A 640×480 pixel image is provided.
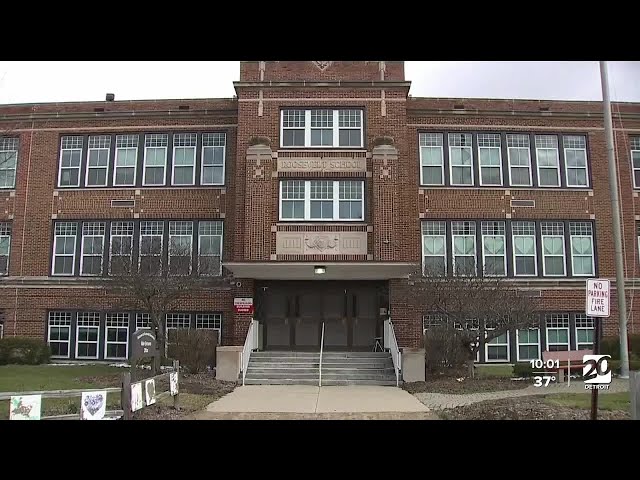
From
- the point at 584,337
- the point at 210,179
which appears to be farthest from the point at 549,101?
the point at 210,179

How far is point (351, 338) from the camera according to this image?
69.6 feet

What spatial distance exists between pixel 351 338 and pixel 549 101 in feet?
39.2

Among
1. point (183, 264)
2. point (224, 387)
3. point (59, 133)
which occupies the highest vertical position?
point (59, 133)

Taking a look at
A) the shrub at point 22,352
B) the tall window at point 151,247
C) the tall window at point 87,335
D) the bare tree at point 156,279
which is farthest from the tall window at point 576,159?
the shrub at point 22,352

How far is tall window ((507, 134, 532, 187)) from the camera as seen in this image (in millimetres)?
22703

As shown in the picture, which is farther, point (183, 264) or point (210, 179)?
point (210, 179)

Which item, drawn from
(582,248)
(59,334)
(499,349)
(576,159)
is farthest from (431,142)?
(59,334)

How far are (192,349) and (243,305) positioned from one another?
3080 millimetres

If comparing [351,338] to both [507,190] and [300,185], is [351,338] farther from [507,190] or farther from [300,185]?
[507,190]

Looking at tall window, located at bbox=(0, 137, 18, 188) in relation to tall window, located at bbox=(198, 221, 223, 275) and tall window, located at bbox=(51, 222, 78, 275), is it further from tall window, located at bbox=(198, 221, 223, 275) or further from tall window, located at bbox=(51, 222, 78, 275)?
tall window, located at bbox=(198, 221, 223, 275)

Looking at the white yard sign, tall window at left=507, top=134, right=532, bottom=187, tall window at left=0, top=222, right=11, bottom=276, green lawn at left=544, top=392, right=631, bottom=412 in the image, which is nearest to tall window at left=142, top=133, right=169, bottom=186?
tall window at left=0, top=222, right=11, bottom=276

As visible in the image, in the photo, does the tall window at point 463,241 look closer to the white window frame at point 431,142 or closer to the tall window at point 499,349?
the white window frame at point 431,142

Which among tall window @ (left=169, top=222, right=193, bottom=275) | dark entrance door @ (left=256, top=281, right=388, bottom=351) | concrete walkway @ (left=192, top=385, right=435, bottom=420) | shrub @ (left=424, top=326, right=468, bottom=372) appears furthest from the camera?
dark entrance door @ (left=256, top=281, right=388, bottom=351)

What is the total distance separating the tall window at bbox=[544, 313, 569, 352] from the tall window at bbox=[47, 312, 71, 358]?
17942 mm
